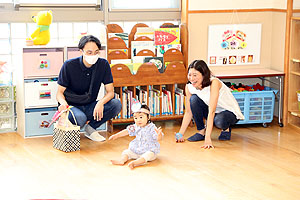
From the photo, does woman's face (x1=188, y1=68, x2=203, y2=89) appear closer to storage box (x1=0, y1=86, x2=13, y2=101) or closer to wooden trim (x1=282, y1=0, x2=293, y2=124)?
wooden trim (x1=282, y1=0, x2=293, y2=124)

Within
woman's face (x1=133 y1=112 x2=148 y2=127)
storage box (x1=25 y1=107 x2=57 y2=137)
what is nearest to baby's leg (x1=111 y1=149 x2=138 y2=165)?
woman's face (x1=133 y1=112 x2=148 y2=127)

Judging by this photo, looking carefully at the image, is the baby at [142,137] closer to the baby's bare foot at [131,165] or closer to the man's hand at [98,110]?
the baby's bare foot at [131,165]

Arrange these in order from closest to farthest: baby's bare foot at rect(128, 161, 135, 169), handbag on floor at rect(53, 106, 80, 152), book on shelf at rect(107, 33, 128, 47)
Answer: baby's bare foot at rect(128, 161, 135, 169) < handbag on floor at rect(53, 106, 80, 152) < book on shelf at rect(107, 33, 128, 47)

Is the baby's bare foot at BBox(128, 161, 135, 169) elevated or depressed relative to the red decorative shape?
depressed

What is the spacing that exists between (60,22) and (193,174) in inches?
89.3

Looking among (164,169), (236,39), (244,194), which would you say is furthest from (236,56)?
(244,194)

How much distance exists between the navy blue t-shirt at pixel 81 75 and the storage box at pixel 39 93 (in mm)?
272

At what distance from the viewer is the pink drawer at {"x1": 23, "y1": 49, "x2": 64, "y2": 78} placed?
4.35 m

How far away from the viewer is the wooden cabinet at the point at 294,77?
487 centimetres

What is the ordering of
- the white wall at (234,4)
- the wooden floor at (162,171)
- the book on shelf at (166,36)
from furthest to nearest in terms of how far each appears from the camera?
1. the white wall at (234,4)
2. the book on shelf at (166,36)
3. the wooden floor at (162,171)

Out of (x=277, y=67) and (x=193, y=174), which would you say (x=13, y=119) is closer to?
(x=193, y=174)

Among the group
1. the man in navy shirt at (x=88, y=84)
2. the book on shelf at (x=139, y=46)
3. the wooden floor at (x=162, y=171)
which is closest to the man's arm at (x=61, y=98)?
the man in navy shirt at (x=88, y=84)

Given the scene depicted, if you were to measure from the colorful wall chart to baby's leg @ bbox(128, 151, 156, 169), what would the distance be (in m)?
1.78

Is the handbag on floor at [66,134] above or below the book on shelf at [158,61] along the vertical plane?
below
